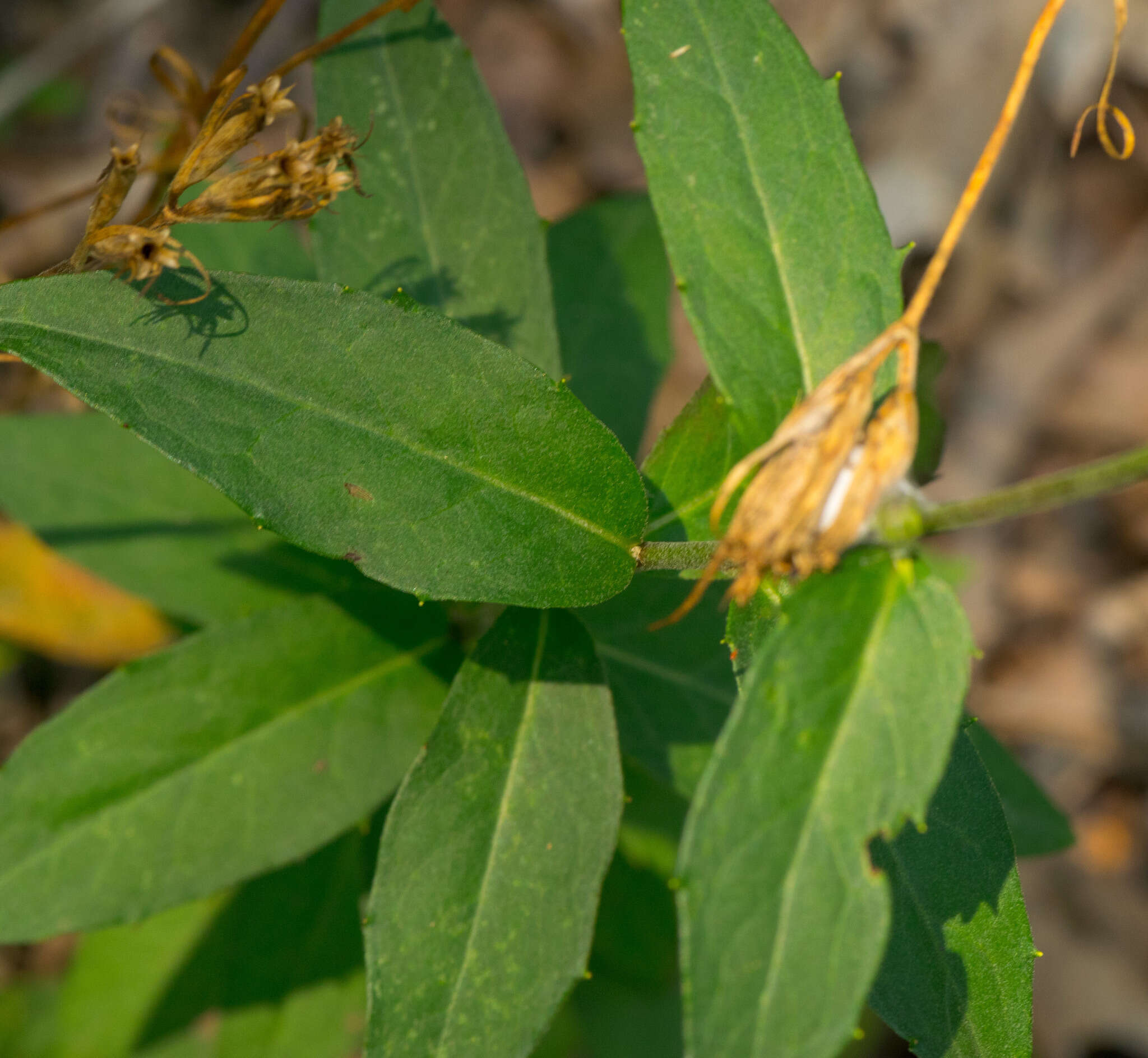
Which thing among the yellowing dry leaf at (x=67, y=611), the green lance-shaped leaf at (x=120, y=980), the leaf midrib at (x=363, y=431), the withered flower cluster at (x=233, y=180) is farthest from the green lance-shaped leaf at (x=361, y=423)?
the yellowing dry leaf at (x=67, y=611)

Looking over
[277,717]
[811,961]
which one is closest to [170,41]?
[277,717]

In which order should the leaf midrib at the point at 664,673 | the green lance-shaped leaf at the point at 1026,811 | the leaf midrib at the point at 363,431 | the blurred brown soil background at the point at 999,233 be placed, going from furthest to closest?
the blurred brown soil background at the point at 999,233, the green lance-shaped leaf at the point at 1026,811, the leaf midrib at the point at 664,673, the leaf midrib at the point at 363,431

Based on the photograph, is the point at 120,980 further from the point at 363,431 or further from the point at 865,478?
the point at 865,478

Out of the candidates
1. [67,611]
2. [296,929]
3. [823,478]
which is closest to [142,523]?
[67,611]

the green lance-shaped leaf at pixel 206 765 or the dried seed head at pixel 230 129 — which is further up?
the dried seed head at pixel 230 129

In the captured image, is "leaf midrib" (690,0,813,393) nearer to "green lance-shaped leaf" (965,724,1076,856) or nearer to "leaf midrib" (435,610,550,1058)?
"leaf midrib" (435,610,550,1058)

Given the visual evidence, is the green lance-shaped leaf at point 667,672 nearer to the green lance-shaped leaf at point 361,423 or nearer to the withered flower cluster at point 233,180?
the green lance-shaped leaf at point 361,423

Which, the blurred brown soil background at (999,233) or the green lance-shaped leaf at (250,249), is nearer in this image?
the green lance-shaped leaf at (250,249)
